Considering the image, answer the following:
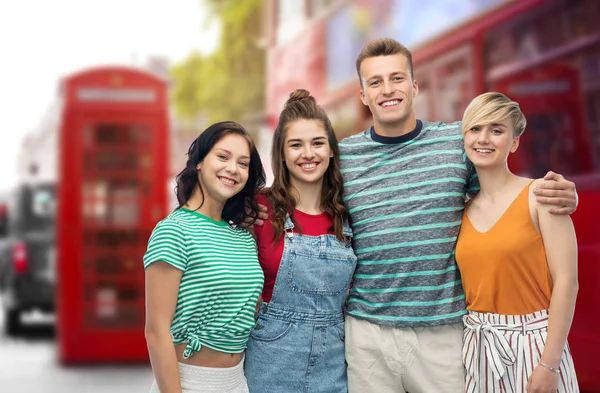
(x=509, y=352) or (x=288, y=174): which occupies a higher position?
(x=288, y=174)

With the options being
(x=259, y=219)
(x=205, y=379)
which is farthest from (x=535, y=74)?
(x=205, y=379)

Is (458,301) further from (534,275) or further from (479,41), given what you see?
(479,41)

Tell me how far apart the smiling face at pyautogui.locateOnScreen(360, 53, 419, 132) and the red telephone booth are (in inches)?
186

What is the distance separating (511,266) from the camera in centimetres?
222

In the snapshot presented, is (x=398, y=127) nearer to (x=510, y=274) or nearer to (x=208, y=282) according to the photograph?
(x=510, y=274)

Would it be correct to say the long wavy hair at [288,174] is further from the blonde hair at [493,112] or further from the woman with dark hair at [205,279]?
the blonde hair at [493,112]

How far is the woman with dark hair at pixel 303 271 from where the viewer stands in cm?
239

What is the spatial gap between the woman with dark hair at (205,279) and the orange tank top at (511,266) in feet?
2.14

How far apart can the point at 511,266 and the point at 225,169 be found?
909 millimetres

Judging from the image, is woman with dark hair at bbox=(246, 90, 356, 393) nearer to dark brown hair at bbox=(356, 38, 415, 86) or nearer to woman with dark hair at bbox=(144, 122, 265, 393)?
woman with dark hair at bbox=(144, 122, 265, 393)

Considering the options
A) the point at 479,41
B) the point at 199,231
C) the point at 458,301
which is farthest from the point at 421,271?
the point at 479,41

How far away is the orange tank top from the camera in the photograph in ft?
7.26

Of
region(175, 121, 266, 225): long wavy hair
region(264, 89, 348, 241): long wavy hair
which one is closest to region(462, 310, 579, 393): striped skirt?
region(264, 89, 348, 241): long wavy hair

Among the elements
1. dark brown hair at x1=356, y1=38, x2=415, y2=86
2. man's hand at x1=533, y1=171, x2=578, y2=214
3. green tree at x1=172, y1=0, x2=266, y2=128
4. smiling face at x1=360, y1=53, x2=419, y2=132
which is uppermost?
green tree at x1=172, y1=0, x2=266, y2=128
